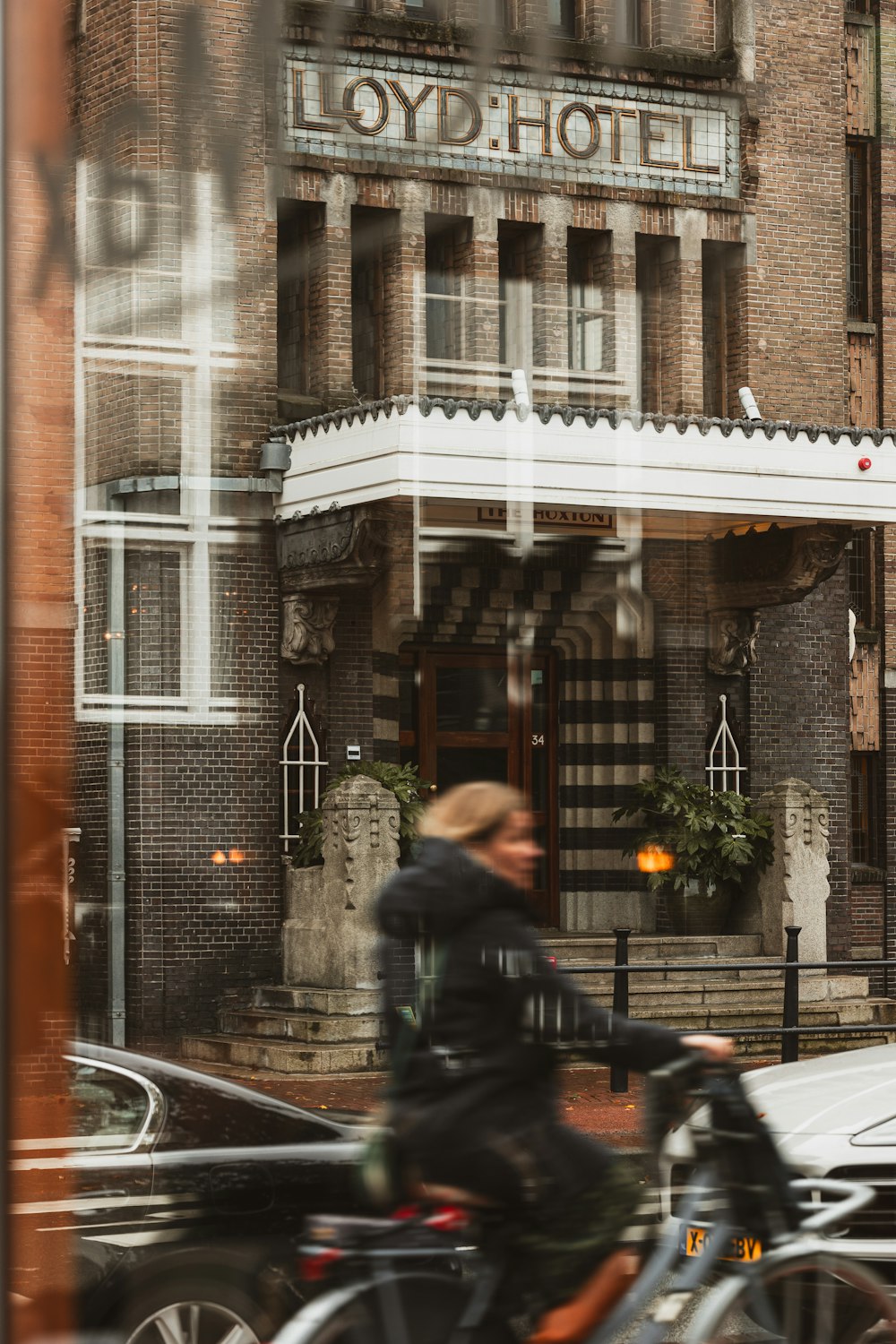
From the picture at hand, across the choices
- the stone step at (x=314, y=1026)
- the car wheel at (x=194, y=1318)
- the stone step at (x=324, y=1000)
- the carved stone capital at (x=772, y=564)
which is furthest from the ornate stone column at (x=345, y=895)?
the car wheel at (x=194, y=1318)

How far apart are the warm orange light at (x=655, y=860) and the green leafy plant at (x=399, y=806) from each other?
2.73m

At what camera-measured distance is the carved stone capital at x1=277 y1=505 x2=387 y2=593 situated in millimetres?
Answer: 15953

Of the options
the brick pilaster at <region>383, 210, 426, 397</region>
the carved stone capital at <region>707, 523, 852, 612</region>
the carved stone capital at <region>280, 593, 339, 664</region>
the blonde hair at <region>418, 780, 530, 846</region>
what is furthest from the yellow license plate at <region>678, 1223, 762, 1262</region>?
the carved stone capital at <region>707, 523, 852, 612</region>

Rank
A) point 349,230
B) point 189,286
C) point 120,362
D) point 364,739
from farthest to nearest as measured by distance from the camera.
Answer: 1. point 364,739
2. point 349,230
3. point 189,286
4. point 120,362

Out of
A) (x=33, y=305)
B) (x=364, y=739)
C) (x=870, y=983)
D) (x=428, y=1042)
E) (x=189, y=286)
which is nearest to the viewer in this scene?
(x=33, y=305)

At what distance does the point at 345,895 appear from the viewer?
15.8 m

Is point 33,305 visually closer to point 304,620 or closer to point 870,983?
point 304,620

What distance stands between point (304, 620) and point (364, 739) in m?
1.47

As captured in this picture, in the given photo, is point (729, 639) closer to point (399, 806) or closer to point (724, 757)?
point (724, 757)

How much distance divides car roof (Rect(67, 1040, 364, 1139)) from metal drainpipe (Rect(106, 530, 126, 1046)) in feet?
0.32

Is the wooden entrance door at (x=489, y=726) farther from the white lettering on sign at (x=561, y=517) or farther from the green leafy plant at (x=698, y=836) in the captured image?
the white lettering on sign at (x=561, y=517)

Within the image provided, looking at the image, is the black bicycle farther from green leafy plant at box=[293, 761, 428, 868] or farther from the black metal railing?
green leafy plant at box=[293, 761, 428, 868]

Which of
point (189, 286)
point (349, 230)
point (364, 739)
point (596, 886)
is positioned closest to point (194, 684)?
point (349, 230)

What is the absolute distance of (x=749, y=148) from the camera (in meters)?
15.8
